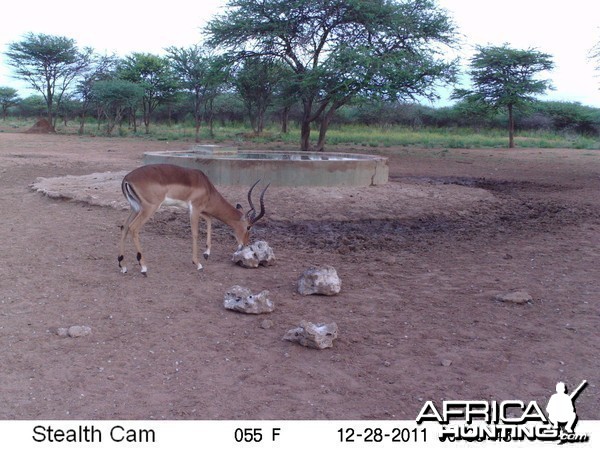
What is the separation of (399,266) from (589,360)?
→ 2976 mm

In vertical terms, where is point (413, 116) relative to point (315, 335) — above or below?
above

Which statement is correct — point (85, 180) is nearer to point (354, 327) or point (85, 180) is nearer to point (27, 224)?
point (27, 224)

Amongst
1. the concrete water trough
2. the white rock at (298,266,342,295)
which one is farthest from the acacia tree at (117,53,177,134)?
the white rock at (298,266,342,295)

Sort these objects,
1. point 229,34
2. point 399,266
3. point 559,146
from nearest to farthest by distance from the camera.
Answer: point 399,266
point 229,34
point 559,146

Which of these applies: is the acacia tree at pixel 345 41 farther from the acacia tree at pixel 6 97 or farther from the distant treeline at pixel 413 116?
the acacia tree at pixel 6 97

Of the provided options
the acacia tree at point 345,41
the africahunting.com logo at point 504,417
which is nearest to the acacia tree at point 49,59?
the acacia tree at point 345,41

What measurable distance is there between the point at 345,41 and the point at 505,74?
1258 cm

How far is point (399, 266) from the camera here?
7285 millimetres

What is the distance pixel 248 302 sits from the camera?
5.39 metres

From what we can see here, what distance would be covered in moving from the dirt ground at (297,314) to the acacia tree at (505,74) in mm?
22462

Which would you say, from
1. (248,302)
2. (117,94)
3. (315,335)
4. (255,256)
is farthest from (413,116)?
(315,335)

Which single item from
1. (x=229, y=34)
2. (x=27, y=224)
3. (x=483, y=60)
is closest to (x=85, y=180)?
(x=27, y=224)

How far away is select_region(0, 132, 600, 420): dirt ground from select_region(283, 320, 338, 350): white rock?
0.21 ft

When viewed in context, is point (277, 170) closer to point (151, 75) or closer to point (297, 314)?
point (297, 314)
